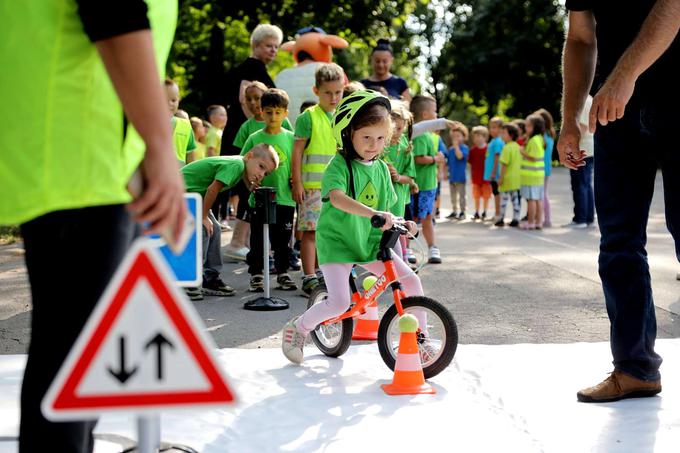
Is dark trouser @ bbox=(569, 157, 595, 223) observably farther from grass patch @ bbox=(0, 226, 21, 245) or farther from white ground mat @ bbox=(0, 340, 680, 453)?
white ground mat @ bbox=(0, 340, 680, 453)

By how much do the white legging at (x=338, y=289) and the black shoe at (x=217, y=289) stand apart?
9.29 ft

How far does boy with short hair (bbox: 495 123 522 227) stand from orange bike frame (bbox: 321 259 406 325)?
33.6ft

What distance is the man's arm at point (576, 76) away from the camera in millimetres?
4438

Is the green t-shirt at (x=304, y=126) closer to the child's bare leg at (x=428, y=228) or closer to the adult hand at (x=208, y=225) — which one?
the adult hand at (x=208, y=225)

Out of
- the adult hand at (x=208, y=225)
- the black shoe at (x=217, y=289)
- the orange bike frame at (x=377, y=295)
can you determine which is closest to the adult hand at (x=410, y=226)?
the orange bike frame at (x=377, y=295)

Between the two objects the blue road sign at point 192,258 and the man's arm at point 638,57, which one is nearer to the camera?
the blue road sign at point 192,258

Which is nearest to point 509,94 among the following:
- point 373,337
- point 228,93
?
point 228,93

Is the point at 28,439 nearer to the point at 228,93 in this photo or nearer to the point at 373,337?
the point at 373,337

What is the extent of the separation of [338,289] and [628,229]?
1.54 m

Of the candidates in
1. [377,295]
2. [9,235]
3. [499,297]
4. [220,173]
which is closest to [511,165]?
[9,235]

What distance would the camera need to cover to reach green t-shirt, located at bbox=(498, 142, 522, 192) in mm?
15125

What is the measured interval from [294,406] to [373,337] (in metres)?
1.68

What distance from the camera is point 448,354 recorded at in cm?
481

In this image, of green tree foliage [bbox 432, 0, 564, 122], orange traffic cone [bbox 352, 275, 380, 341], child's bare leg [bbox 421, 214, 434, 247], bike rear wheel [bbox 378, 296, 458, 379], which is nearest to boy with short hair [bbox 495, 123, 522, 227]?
child's bare leg [bbox 421, 214, 434, 247]
